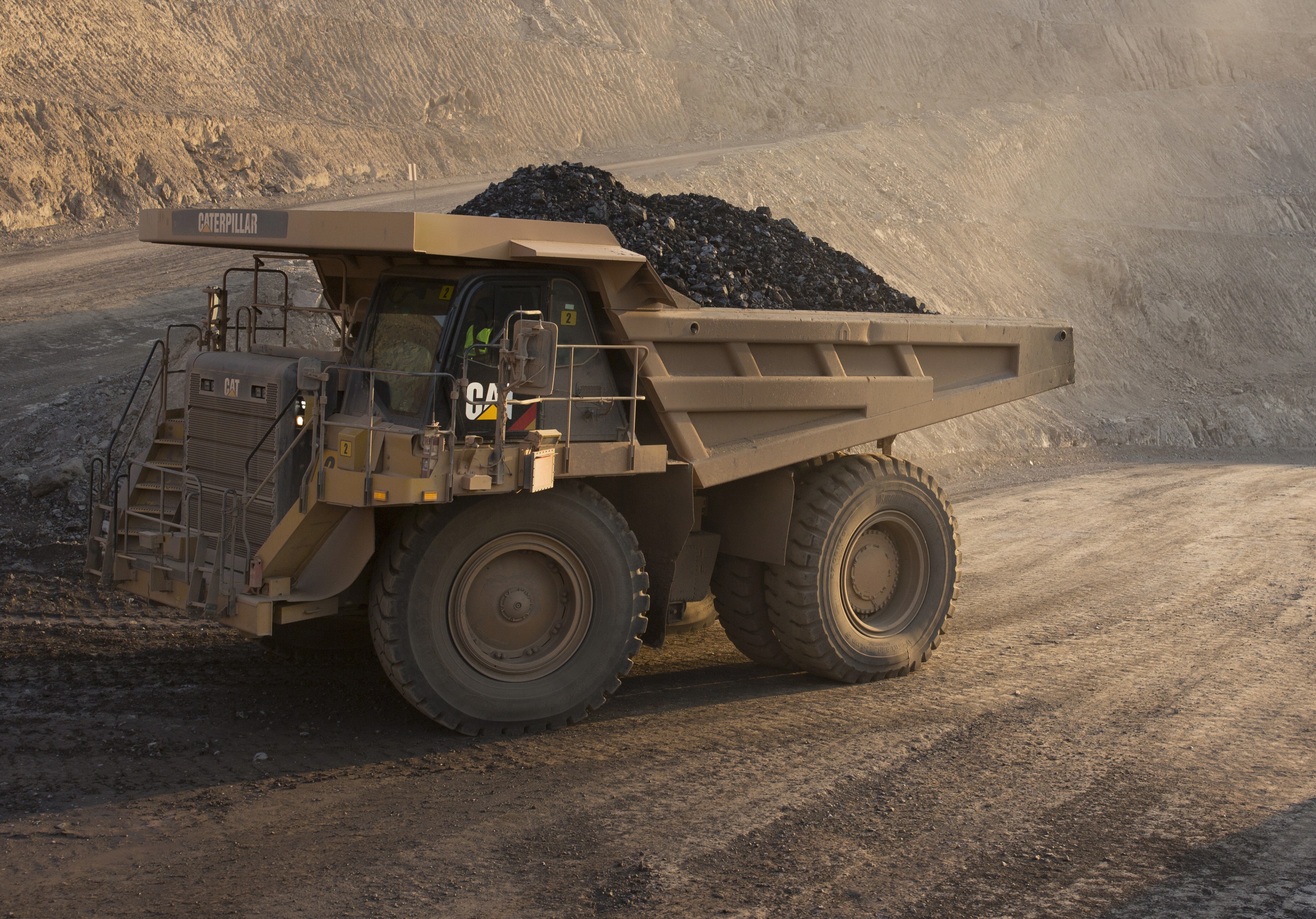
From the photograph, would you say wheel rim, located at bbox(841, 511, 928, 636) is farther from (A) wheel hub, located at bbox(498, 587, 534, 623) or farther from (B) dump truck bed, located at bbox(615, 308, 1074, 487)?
(A) wheel hub, located at bbox(498, 587, 534, 623)

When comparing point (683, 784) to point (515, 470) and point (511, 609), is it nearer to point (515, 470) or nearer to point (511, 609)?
point (511, 609)

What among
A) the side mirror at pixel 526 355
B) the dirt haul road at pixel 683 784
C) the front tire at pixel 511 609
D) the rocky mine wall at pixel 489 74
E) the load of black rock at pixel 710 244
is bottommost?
the dirt haul road at pixel 683 784

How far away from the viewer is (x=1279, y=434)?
72.9 feet

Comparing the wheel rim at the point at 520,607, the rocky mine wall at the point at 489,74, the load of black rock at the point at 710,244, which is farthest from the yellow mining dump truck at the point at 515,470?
the rocky mine wall at the point at 489,74

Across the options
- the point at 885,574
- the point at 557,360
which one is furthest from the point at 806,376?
the point at 557,360

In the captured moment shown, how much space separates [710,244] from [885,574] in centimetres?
349

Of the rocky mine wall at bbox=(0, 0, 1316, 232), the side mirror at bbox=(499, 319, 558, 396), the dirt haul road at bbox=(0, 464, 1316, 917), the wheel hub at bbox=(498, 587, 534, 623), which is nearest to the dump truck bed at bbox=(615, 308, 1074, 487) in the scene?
the side mirror at bbox=(499, 319, 558, 396)

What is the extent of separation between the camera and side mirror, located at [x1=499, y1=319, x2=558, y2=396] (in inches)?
244

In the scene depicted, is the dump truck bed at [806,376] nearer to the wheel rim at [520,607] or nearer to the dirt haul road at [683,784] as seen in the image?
the wheel rim at [520,607]

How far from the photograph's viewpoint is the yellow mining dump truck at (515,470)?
6.39 meters

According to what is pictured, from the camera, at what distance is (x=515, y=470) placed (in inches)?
253

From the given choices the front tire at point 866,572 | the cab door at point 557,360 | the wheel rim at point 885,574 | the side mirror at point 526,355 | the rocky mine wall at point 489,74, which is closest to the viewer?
the side mirror at point 526,355

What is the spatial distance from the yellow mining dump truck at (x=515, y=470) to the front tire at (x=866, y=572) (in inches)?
0.9

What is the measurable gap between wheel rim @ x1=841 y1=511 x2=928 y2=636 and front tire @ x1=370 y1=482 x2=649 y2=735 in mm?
1845
